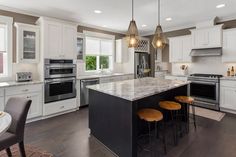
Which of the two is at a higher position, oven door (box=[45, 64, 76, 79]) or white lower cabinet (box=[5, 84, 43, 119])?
oven door (box=[45, 64, 76, 79])

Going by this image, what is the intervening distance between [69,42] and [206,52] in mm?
4305

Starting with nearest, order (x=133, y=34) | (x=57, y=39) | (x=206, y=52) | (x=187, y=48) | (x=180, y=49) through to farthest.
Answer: (x=133, y=34) < (x=57, y=39) < (x=206, y=52) < (x=187, y=48) < (x=180, y=49)

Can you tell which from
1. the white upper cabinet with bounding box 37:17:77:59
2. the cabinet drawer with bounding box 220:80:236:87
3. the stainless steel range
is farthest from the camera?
the stainless steel range

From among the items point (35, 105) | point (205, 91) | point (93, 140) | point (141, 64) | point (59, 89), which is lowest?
point (93, 140)

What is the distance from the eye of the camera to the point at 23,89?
12.0 feet

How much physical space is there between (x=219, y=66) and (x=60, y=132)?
5119 millimetres

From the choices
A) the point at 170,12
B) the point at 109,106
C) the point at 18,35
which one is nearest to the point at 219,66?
the point at 170,12

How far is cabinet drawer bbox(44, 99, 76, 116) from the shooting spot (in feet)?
13.2

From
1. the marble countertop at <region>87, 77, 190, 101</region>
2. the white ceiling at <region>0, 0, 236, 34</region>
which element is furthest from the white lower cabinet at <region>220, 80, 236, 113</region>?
the marble countertop at <region>87, 77, 190, 101</region>

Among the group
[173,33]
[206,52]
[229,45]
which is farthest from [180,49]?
[229,45]

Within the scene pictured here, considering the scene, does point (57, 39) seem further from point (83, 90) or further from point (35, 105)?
point (35, 105)

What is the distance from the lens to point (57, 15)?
451 cm

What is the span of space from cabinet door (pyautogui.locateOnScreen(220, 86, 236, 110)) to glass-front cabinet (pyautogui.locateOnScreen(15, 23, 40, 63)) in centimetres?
534

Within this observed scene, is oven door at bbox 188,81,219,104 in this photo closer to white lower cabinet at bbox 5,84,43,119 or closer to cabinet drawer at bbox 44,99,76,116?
cabinet drawer at bbox 44,99,76,116
